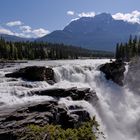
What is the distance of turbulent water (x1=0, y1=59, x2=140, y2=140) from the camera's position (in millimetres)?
54219

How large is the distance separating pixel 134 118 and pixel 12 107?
24.6m

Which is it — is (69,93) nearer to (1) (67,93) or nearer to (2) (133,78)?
(1) (67,93)

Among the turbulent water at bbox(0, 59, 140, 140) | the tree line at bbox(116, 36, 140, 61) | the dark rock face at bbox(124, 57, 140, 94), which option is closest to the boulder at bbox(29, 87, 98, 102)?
the turbulent water at bbox(0, 59, 140, 140)

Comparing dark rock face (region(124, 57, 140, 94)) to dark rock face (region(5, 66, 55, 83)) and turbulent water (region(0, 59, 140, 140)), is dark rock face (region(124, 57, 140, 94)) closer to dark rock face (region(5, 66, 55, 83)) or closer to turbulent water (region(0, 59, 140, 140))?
turbulent water (region(0, 59, 140, 140))

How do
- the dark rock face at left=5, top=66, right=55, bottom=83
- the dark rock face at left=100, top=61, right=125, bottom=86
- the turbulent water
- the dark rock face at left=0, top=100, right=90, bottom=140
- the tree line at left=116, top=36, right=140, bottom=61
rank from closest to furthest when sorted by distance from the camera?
1. the dark rock face at left=0, top=100, right=90, bottom=140
2. the turbulent water
3. the dark rock face at left=5, top=66, right=55, bottom=83
4. the dark rock face at left=100, top=61, right=125, bottom=86
5. the tree line at left=116, top=36, right=140, bottom=61

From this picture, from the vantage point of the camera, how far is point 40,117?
42.4 metres

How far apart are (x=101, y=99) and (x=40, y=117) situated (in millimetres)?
26743

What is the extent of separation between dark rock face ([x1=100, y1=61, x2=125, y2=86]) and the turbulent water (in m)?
1.38

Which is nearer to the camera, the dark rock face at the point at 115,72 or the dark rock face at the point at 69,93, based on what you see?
the dark rock face at the point at 69,93

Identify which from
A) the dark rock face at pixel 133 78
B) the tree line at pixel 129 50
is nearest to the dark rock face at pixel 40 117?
the dark rock face at pixel 133 78

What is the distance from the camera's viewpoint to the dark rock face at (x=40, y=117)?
38.0m

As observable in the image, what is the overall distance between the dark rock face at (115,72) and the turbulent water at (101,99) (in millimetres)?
1383

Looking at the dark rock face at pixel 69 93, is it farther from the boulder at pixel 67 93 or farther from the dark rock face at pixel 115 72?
the dark rock face at pixel 115 72

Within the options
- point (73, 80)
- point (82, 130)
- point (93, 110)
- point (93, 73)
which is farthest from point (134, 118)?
point (82, 130)
